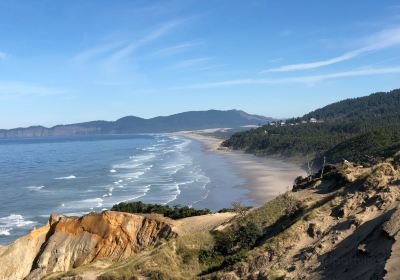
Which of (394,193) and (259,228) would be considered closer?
(394,193)

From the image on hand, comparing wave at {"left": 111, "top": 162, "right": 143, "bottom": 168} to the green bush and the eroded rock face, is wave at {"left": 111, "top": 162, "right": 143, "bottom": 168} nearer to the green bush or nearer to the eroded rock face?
the green bush

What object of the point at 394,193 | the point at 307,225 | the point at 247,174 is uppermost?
the point at 394,193

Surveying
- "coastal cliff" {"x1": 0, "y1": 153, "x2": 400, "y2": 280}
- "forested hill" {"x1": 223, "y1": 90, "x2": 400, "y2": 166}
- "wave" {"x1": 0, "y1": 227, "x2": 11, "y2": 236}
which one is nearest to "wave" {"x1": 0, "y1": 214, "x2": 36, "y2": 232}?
"wave" {"x1": 0, "y1": 227, "x2": 11, "y2": 236}

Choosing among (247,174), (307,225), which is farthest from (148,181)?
(307,225)

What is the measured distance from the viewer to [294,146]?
128500 millimetres

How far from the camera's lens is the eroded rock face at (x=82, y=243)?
32094 millimetres

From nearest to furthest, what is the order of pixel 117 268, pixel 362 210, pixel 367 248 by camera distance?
pixel 367 248 → pixel 362 210 → pixel 117 268

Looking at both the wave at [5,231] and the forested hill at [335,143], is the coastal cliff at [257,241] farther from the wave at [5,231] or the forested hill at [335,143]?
the forested hill at [335,143]

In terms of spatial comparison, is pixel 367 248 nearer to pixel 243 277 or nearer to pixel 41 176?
pixel 243 277

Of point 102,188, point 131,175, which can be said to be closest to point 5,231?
point 102,188

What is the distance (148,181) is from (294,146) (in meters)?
56.0

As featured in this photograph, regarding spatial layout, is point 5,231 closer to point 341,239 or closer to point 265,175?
point 341,239

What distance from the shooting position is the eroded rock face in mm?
32094

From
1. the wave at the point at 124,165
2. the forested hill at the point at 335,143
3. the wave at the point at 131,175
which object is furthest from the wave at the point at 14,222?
the wave at the point at 124,165
